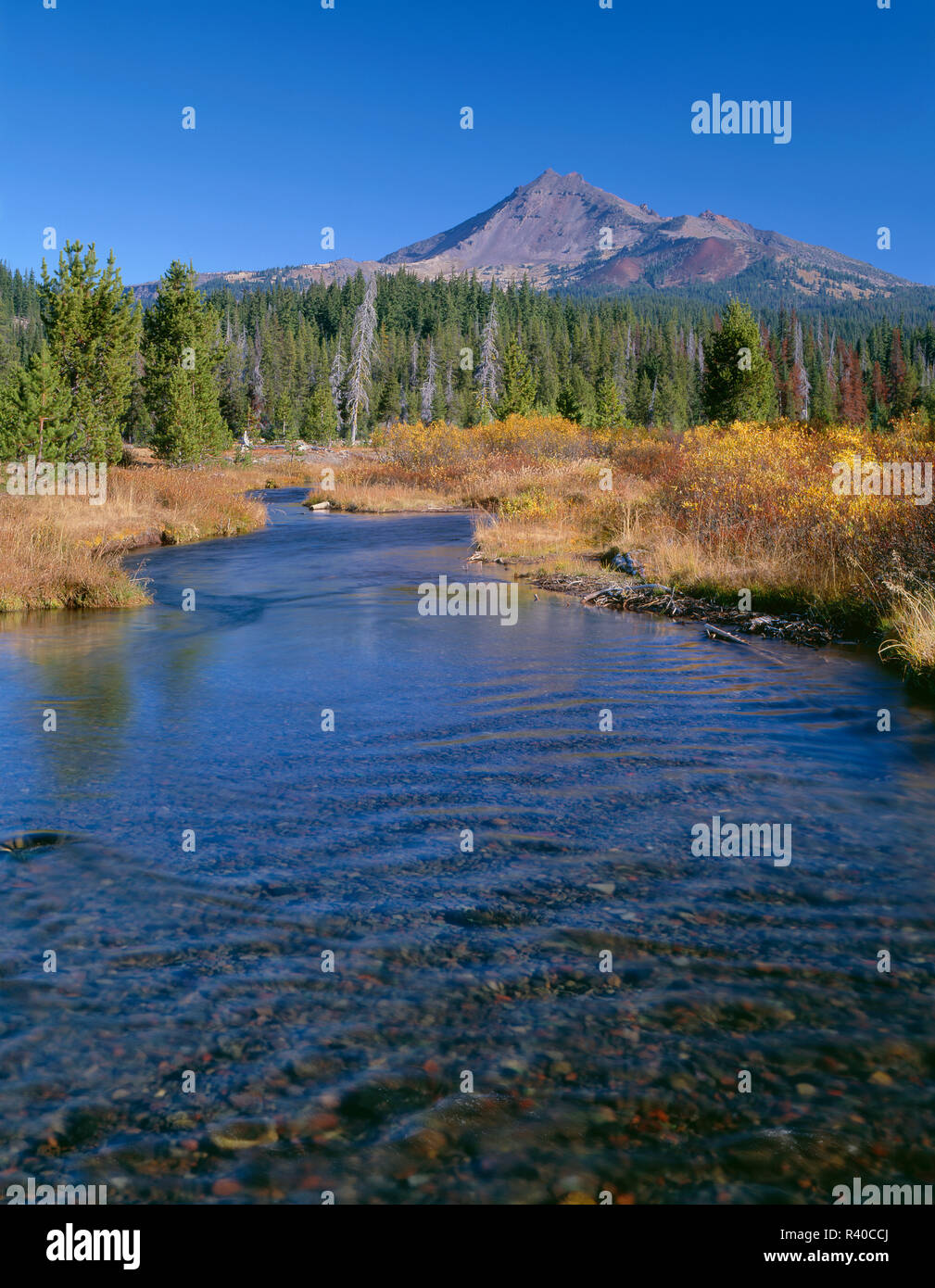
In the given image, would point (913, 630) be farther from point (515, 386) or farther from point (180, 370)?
point (515, 386)

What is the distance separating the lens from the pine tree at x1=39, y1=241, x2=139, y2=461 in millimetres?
40719

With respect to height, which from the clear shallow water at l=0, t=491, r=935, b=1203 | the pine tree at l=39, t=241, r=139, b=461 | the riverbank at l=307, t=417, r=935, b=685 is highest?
the pine tree at l=39, t=241, r=139, b=461

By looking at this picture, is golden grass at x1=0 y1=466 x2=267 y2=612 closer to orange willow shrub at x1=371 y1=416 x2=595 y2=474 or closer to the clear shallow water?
the clear shallow water

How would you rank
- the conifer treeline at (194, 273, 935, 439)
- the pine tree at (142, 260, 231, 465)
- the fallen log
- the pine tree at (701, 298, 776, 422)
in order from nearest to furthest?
the fallen log < the pine tree at (142, 260, 231, 465) < the pine tree at (701, 298, 776, 422) < the conifer treeline at (194, 273, 935, 439)

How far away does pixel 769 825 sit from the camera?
740 centimetres

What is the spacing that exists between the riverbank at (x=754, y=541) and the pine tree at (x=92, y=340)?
20020 millimetres

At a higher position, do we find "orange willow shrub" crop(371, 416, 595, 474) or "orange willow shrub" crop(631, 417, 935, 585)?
"orange willow shrub" crop(371, 416, 595, 474)

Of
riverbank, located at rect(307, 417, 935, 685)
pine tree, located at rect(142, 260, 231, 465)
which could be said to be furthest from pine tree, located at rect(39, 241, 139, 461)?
riverbank, located at rect(307, 417, 935, 685)

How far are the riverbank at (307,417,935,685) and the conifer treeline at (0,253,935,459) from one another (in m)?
31.1

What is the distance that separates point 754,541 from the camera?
58.4 feet

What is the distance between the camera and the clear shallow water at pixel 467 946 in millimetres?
3846

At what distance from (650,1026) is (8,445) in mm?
31003

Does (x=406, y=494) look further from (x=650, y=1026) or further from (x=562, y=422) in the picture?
(x=650, y=1026)
